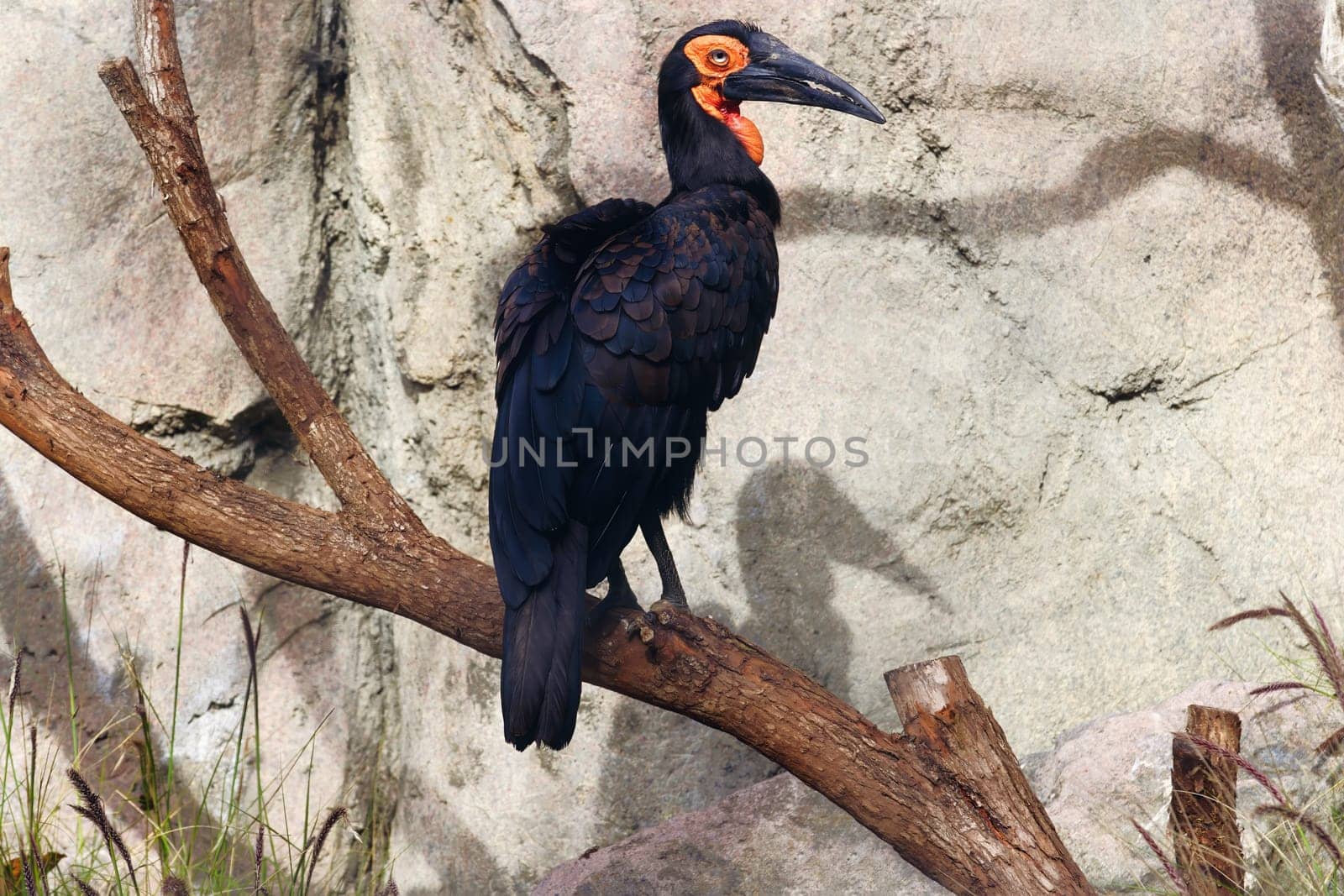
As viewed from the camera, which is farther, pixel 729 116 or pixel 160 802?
pixel 160 802

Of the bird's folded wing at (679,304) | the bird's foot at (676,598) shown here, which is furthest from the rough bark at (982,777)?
the bird's folded wing at (679,304)

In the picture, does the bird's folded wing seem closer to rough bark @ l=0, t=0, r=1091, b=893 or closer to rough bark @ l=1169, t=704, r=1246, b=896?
rough bark @ l=0, t=0, r=1091, b=893

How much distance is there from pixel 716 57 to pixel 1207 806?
1.79 metres

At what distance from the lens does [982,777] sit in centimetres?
208

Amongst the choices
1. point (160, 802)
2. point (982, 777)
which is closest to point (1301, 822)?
point (982, 777)

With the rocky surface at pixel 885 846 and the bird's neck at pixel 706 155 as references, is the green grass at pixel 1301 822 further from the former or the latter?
the bird's neck at pixel 706 155

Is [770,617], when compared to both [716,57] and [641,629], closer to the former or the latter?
[641,629]

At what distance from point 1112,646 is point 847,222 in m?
1.29

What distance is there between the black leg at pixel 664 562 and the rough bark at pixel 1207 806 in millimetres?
951

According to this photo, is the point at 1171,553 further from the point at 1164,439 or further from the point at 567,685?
the point at 567,685

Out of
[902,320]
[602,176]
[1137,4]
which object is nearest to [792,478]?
[902,320]

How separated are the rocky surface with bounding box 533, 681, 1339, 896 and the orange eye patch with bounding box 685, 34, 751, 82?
1.58 meters

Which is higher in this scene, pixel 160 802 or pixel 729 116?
pixel 729 116

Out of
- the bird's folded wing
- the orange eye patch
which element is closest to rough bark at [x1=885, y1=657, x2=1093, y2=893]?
the bird's folded wing
